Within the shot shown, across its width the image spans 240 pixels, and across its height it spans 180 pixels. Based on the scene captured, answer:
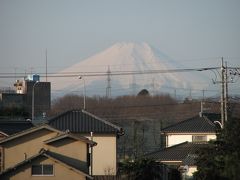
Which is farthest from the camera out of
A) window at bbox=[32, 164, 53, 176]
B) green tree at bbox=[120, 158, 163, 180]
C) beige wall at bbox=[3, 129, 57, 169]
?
green tree at bbox=[120, 158, 163, 180]

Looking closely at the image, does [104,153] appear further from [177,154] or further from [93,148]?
[177,154]

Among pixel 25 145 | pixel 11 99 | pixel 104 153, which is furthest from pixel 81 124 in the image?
pixel 11 99

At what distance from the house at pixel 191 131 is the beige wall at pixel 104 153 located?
49.3 ft

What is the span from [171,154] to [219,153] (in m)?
18.5

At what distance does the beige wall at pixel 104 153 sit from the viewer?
39.2 metres

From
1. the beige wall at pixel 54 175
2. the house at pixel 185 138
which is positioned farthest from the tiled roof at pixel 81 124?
the beige wall at pixel 54 175

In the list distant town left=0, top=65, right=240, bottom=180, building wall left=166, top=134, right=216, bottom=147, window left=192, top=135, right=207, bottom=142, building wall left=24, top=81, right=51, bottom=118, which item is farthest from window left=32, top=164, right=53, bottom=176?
building wall left=24, top=81, right=51, bottom=118

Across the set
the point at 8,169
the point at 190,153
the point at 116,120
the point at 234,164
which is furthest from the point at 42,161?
the point at 116,120

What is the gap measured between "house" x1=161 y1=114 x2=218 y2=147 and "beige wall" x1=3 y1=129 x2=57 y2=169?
24.1 meters

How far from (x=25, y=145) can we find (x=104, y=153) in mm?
9241

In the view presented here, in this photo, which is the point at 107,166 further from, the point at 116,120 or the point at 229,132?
the point at 116,120

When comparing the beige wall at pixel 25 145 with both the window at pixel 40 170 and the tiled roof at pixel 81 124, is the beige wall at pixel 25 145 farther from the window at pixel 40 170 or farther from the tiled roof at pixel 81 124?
the tiled roof at pixel 81 124

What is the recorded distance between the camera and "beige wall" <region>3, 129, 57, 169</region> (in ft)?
100

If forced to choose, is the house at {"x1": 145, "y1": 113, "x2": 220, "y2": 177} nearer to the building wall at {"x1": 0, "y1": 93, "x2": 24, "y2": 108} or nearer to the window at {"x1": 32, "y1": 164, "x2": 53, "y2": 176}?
the window at {"x1": 32, "y1": 164, "x2": 53, "y2": 176}
